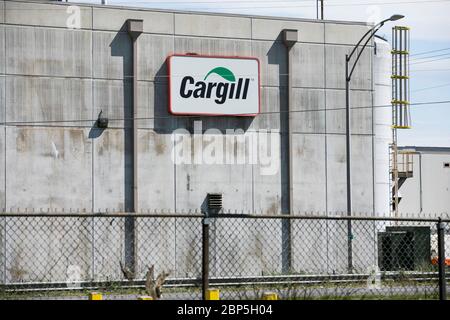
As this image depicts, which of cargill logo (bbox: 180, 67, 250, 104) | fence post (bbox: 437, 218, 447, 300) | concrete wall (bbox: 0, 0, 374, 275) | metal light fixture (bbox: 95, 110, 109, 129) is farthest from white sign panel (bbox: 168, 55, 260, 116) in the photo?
fence post (bbox: 437, 218, 447, 300)

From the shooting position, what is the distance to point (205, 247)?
10406mm

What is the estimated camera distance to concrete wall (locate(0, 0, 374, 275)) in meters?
30.5

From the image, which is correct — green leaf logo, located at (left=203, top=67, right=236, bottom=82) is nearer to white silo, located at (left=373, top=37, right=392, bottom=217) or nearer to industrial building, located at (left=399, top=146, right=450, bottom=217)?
white silo, located at (left=373, top=37, right=392, bottom=217)

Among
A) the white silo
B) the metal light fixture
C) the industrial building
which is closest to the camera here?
the metal light fixture

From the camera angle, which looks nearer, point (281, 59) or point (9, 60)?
point (9, 60)

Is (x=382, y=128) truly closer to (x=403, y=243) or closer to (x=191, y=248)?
(x=403, y=243)

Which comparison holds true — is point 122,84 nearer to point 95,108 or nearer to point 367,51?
point 95,108

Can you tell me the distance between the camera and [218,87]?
3269 centimetres

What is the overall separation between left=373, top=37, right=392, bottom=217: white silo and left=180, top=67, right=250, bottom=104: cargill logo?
322 inches

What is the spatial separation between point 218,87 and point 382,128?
10526mm

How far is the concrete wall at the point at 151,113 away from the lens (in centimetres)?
Answer: 3045

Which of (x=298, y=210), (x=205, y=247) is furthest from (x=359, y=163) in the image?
(x=205, y=247)

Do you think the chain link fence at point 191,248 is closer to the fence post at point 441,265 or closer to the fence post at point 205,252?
the fence post at point 441,265
